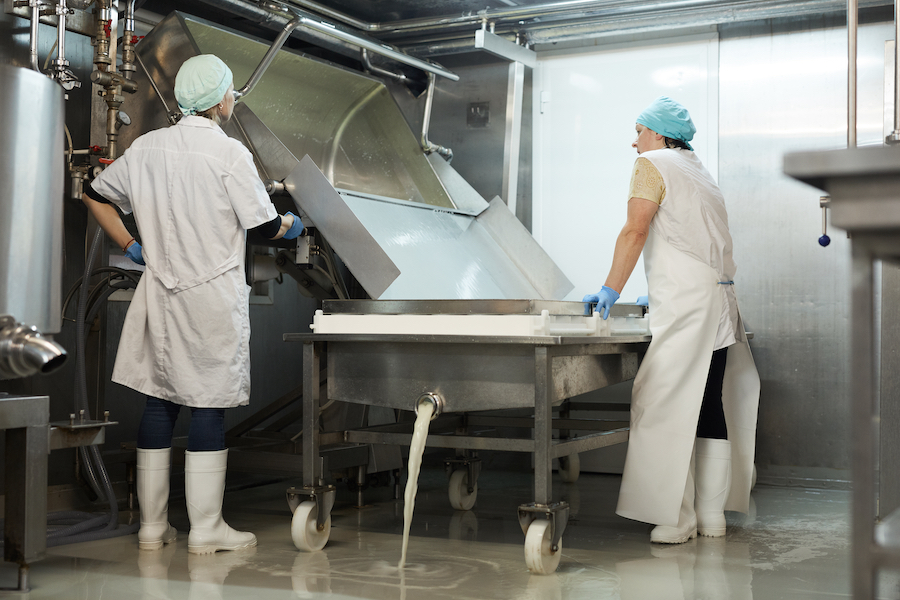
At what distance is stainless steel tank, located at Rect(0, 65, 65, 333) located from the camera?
5.62ft

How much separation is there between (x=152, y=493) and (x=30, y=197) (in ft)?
3.16

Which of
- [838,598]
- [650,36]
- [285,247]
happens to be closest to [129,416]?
[285,247]

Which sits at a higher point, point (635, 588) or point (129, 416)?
point (129, 416)

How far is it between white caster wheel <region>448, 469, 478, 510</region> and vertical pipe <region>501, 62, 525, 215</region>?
4.52ft

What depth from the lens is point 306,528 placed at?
2.37m

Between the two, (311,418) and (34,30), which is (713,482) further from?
(34,30)

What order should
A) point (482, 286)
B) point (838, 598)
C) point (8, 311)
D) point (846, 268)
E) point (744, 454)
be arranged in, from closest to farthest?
point (8, 311) < point (838, 598) < point (744, 454) < point (482, 286) < point (846, 268)

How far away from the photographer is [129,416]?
3260mm

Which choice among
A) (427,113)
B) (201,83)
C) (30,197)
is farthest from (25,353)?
(427,113)

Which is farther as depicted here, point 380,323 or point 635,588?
point 380,323

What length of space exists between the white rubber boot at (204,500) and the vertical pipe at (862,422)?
1.78 meters

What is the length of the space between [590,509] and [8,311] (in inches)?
81.3

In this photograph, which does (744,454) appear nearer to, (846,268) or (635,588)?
(635,588)

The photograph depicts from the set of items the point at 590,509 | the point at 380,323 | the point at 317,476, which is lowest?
the point at 590,509
